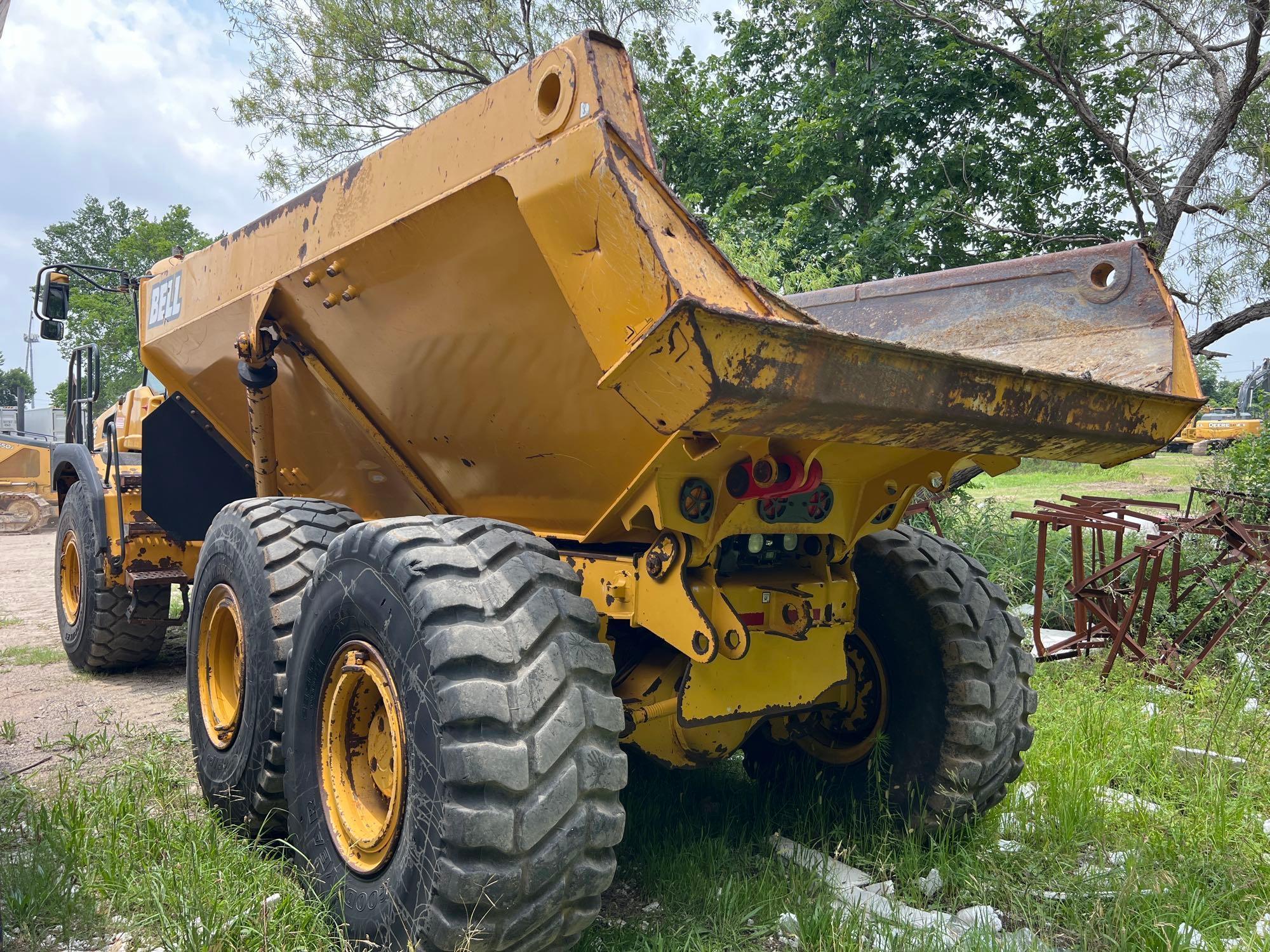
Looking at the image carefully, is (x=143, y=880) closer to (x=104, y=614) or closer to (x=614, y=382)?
(x=614, y=382)

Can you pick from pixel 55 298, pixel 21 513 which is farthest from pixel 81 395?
pixel 21 513

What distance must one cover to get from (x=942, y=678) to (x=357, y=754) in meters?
1.97

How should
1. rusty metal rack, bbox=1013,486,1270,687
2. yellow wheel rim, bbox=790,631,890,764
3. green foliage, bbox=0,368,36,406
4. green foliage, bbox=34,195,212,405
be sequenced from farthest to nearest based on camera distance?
green foliage, bbox=0,368,36,406, green foliage, bbox=34,195,212,405, rusty metal rack, bbox=1013,486,1270,687, yellow wheel rim, bbox=790,631,890,764

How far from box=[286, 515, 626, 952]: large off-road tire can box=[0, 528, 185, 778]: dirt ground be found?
2.54 meters

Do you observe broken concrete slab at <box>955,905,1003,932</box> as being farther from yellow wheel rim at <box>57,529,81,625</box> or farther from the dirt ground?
yellow wheel rim at <box>57,529,81,625</box>

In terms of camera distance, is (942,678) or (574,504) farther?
(942,678)

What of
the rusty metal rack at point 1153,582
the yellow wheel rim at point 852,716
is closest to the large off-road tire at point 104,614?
the yellow wheel rim at point 852,716

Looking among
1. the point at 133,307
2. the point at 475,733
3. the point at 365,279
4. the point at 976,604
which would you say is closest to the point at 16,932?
the point at 475,733

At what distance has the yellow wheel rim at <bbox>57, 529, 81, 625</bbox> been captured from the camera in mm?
6402

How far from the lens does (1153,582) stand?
223 inches

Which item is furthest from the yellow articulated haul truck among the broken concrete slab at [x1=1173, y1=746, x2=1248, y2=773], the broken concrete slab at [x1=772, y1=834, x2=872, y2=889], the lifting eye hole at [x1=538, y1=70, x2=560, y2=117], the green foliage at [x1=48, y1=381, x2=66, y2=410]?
the green foliage at [x1=48, y1=381, x2=66, y2=410]

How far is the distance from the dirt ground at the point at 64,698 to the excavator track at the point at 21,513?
11144 mm

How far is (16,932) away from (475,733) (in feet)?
5.14

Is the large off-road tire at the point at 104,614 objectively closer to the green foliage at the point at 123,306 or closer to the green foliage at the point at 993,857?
the green foliage at the point at 993,857
